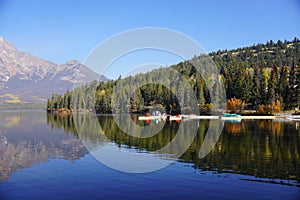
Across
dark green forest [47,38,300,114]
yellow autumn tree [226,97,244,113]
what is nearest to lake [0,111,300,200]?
yellow autumn tree [226,97,244,113]

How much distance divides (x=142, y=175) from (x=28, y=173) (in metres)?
8.62

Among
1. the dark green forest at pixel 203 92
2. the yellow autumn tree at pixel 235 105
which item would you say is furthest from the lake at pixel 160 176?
the dark green forest at pixel 203 92

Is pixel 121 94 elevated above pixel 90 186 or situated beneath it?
elevated above

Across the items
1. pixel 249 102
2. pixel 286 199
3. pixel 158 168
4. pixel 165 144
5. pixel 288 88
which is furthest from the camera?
pixel 249 102

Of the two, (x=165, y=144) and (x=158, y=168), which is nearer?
(x=158, y=168)

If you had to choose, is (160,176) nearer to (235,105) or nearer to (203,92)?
(235,105)

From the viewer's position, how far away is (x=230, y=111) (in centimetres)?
12069

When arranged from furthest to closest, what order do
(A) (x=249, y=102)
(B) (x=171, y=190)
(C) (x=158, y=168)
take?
1. (A) (x=249, y=102)
2. (C) (x=158, y=168)
3. (B) (x=171, y=190)

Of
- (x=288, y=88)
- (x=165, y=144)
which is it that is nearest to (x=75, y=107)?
(x=288, y=88)

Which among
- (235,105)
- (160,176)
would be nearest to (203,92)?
(235,105)

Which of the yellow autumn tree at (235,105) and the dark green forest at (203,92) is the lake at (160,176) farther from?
the dark green forest at (203,92)

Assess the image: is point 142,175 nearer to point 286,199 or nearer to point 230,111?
point 286,199

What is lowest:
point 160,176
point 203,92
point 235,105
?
point 160,176

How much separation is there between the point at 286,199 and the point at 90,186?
11488 millimetres
